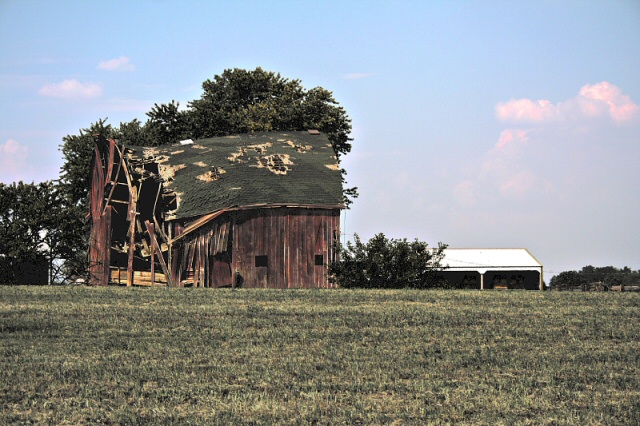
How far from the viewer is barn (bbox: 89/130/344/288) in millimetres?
47000

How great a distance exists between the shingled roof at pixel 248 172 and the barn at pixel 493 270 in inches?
862

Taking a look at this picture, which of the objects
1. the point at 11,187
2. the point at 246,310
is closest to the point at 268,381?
the point at 246,310

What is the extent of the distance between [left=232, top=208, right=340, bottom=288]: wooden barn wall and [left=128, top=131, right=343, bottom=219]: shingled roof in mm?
785

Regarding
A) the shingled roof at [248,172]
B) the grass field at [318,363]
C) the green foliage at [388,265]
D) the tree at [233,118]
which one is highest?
the tree at [233,118]

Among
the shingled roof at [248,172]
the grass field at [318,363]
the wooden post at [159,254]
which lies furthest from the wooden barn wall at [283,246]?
the grass field at [318,363]

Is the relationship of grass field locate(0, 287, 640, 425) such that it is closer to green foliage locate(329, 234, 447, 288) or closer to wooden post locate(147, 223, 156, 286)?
green foliage locate(329, 234, 447, 288)

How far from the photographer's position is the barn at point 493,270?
Answer: 235ft

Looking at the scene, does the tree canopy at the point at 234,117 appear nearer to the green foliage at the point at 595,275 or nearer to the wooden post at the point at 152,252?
the wooden post at the point at 152,252

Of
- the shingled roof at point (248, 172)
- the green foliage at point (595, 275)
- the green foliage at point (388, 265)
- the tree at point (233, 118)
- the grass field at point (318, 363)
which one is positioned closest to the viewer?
the grass field at point (318, 363)

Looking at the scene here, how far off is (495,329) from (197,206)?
25881 mm

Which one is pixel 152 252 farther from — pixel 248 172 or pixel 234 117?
pixel 234 117

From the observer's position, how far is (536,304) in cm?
3191

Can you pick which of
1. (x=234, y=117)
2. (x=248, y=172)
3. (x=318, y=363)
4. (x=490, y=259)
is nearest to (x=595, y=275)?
(x=490, y=259)

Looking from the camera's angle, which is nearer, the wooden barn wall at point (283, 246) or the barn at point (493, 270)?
the wooden barn wall at point (283, 246)
